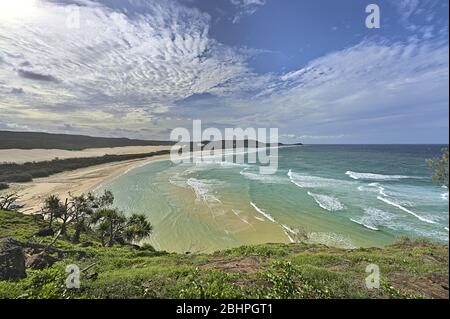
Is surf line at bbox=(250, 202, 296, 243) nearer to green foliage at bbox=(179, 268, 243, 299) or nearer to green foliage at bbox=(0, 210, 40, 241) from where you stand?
green foliage at bbox=(179, 268, 243, 299)

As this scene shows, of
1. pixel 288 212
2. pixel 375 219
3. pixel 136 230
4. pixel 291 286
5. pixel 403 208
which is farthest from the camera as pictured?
pixel 403 208

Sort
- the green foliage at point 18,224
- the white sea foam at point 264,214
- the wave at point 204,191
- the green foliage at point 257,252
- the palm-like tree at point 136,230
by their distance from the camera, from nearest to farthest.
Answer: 1. the green foliage at point 257,252
2. the green foliage at point 18,224
3. the palm-like tree at point 136,230
4. the white sea foam at point 264,214
5. the wave at point 204,191

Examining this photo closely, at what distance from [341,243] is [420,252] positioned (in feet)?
26.1

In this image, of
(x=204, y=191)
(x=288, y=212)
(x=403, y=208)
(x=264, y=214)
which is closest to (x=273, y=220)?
(x=264, y=214)

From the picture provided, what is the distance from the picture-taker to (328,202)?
28.4 metres

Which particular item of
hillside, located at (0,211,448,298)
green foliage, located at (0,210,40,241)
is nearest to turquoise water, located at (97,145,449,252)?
green foliage, located at (0,210,40,241)

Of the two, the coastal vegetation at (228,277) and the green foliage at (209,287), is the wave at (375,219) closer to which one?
the coastal vegetation at (228,277)

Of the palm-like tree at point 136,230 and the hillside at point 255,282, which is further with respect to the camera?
the palm-like tree at point 136,230

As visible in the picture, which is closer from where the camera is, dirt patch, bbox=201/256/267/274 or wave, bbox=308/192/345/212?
dirt patch, bbox=201/256/267/274

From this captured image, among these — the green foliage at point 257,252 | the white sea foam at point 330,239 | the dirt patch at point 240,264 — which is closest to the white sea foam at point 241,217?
the white sea foam at point 330,239

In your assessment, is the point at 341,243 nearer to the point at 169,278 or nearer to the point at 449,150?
the point at 449,150

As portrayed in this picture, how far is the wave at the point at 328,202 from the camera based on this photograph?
26.2m

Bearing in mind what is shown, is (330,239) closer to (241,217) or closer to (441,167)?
(241,217)

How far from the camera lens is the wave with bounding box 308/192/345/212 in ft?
85.9
